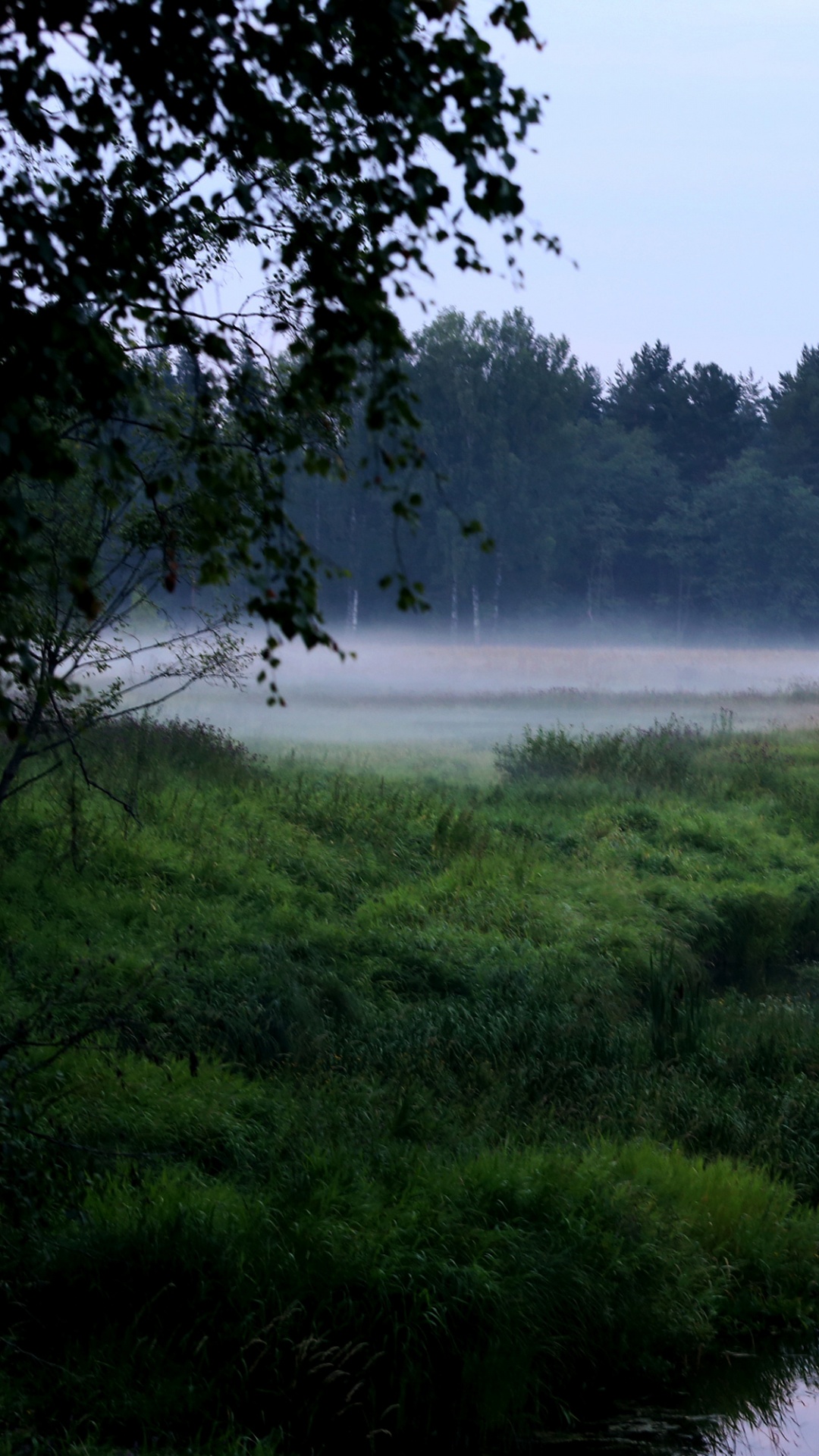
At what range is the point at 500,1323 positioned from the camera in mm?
5914

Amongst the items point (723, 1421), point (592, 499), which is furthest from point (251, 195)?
point (592, 499)

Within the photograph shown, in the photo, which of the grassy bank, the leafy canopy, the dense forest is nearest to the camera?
the leafy canopy

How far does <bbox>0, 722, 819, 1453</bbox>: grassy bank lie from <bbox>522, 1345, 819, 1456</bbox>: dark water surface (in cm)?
19

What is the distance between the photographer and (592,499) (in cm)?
5550

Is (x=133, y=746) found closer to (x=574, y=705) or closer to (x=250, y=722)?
(x=250, y=722)

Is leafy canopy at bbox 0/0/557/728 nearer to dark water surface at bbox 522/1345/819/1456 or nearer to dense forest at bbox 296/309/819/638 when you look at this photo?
dark water surface at bbox 522/1345/819/1456

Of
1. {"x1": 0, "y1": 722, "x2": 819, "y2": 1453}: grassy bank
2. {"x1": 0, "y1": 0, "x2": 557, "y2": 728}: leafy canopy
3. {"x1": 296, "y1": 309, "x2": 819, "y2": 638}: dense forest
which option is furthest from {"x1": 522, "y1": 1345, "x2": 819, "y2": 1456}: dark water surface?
{"x1": 296, "y1": 309, "x2": 819, "y2": 638}: dense forest

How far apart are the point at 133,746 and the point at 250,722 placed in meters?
10.2

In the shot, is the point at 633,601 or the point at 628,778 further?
the point at 633,601

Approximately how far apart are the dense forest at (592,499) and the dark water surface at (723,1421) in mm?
41620

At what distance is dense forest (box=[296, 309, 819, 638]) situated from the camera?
1975 inches

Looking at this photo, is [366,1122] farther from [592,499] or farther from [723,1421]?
[592,499]

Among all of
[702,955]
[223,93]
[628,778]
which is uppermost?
[223,93]

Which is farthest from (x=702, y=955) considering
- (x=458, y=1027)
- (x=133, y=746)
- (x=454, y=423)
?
(x=454, y=423)
